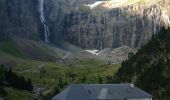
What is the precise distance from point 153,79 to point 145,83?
4.03 metres

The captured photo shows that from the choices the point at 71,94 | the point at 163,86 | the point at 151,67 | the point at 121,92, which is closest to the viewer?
the point at 71,94

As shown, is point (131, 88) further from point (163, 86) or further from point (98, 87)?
point (163, 86)

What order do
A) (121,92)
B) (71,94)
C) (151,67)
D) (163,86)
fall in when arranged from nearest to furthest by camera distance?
1. (71,94)
2. (121,92)
3. (163,86)
4. (151,67)

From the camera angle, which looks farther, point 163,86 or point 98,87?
point 163,86

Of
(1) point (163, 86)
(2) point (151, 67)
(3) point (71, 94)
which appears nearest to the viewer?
(3) point (71, 94)

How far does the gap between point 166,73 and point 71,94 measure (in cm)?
6065

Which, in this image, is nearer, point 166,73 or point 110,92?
point 110,92

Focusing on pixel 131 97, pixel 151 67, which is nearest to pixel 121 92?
pixel 131 97

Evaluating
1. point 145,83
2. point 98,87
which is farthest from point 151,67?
point 98,87

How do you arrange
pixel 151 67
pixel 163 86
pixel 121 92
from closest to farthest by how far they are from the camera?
pixel 121 92 → pixel 163 86 → pixel 151 67

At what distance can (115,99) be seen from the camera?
146 metres

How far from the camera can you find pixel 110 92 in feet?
481

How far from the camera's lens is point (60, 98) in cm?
14250

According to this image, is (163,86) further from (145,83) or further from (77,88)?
(77,88)
